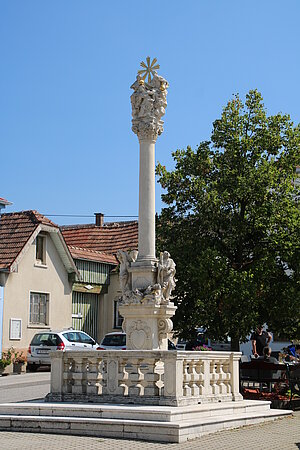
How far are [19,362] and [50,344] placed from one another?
88.1 inches

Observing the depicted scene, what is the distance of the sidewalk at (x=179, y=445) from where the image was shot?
36.1 feet

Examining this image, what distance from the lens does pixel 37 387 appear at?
21.1 meters

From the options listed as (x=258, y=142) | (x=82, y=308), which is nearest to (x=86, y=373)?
(x=258, y=142)

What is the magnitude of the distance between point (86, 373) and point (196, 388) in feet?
6.85

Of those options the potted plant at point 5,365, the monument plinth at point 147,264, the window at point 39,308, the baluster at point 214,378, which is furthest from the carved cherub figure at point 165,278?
the window at point 39,308

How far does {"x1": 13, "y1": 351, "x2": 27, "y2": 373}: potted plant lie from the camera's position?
2912cm

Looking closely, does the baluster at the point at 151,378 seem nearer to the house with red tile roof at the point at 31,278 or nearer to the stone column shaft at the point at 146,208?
the stone column shaft at the point at 146,208

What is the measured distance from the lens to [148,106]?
1738cm

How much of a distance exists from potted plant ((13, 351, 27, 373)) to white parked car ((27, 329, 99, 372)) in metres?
0.55

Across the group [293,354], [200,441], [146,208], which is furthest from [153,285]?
[293,354]

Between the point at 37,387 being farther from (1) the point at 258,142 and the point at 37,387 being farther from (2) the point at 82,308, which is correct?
(2) the point at 82,308

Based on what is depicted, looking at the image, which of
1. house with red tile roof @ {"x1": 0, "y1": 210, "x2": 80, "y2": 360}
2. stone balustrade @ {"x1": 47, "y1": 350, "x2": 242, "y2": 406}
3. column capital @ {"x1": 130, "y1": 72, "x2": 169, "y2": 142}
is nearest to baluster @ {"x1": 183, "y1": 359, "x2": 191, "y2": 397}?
stone balustrade @ {"x1": 47, "y1": 350, "x2": 242, "y2": 406}

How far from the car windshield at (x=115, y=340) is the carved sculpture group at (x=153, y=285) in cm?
1134

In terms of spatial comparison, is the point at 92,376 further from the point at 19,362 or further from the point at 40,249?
the point at 40,249
